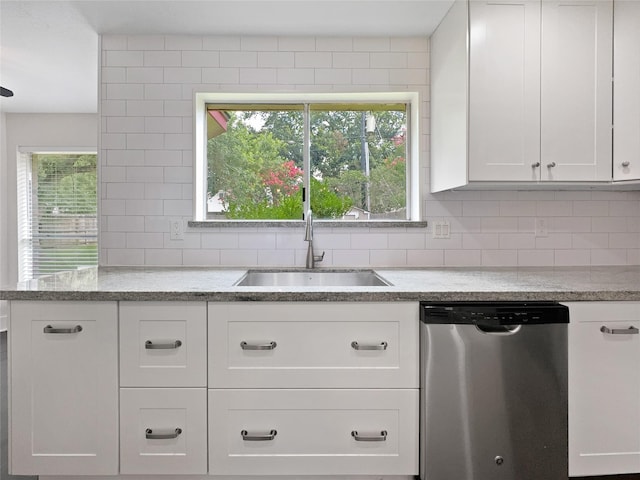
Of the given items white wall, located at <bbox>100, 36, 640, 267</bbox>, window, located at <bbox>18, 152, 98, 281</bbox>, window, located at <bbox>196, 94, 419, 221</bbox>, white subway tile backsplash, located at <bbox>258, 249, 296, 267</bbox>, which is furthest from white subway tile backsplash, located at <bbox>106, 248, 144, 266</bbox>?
window, located at <bbox>18, 152, 98, 281</bbox>

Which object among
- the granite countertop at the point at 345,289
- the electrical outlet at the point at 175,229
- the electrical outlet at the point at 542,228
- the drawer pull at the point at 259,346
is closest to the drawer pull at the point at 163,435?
the drawer pull at the point at 259,346

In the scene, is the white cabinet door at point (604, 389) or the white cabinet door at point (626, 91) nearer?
the white cabinet door at point (604, 389)

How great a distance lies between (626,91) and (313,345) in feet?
6.22

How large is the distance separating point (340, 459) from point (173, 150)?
186cm

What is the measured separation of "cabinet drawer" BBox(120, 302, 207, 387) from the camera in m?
1.76

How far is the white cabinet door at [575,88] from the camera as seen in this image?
2.10 m

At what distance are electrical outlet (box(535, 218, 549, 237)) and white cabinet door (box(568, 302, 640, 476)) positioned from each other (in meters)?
0.84

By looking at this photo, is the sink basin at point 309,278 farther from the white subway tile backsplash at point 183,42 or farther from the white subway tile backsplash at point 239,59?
the white subway tile backsplash at point 183,42

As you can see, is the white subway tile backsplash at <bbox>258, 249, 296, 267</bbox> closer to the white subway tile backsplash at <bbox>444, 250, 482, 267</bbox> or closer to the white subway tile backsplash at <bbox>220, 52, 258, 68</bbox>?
the white subway tile backsplash at <bbox>444, 250, 482, 267</bbox>

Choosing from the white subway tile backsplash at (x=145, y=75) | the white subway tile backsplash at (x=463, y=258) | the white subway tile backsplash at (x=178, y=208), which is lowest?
the white subway tile backsplash at (x=463, y=258)

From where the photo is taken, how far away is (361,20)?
2.38 metres

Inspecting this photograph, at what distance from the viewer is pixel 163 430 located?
177cm

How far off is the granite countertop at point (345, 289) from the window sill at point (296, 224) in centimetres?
46

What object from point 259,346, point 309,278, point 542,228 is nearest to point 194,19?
point 309,278
